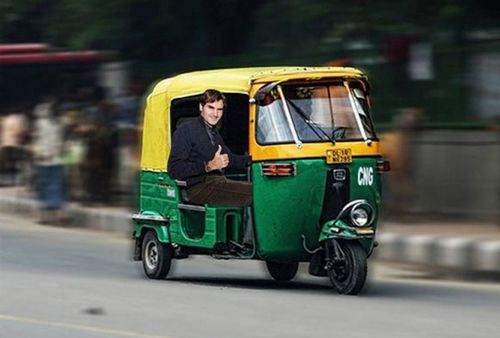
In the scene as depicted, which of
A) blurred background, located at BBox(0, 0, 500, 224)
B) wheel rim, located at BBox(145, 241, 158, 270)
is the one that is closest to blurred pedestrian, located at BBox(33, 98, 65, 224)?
blurred background, located at BBox(0, 0, 500, 224)

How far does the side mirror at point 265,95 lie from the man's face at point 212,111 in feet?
1.42

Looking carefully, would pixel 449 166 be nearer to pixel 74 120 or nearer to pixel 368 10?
pixel 368 10

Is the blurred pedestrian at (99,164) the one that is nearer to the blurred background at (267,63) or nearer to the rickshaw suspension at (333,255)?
the blurred background at (267,63)

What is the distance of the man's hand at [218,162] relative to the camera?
12.6 meters

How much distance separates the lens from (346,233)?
12.1 meters

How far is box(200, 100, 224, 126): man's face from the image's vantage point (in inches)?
502

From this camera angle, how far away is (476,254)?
15.3 metres

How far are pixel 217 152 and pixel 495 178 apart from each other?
6948mm

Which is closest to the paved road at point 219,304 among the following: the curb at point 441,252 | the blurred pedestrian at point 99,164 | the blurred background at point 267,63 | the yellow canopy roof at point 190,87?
the curb at point 441,252

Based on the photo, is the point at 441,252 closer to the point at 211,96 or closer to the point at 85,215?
the point at 211,96

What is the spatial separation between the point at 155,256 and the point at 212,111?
1889 mm

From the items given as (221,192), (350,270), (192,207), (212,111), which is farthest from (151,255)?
(350,270)

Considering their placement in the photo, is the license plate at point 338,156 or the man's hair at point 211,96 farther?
the man's hair at point 211,96

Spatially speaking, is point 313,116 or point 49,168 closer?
point 313,116
